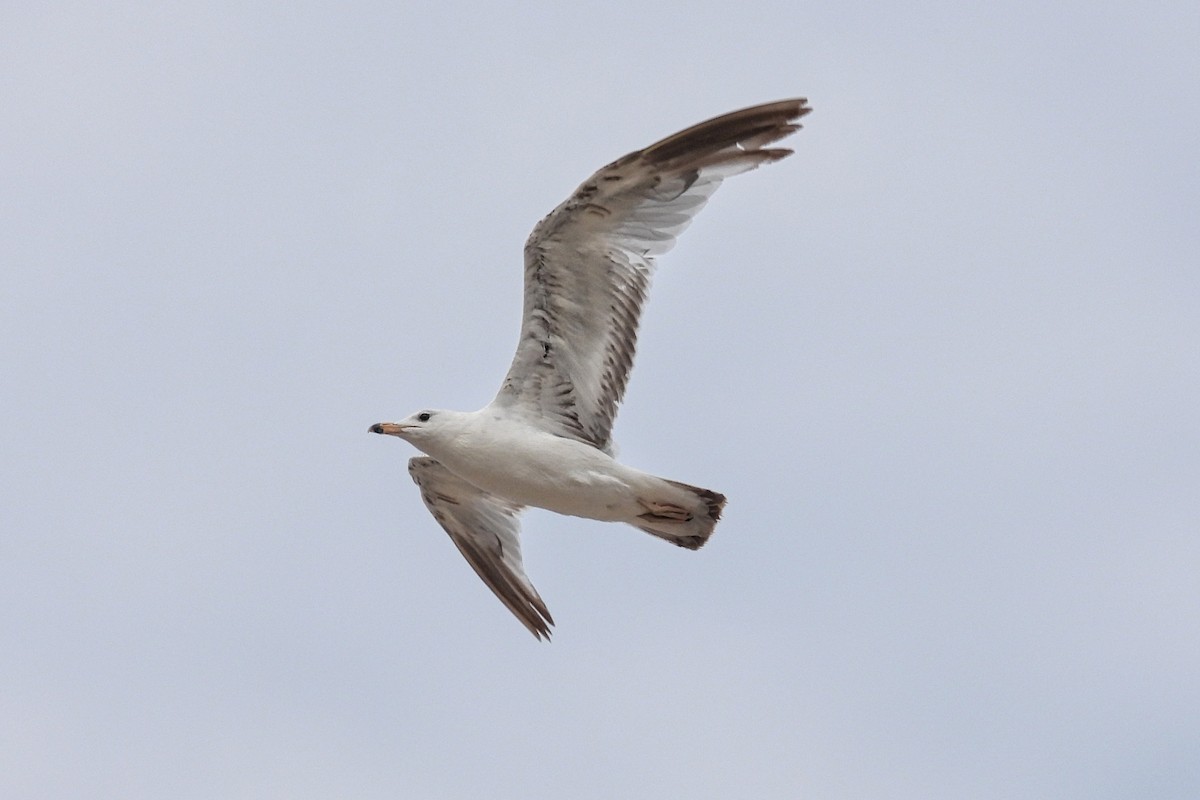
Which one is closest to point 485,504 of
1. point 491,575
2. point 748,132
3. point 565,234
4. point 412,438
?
point 491,575

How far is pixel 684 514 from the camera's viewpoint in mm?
15969

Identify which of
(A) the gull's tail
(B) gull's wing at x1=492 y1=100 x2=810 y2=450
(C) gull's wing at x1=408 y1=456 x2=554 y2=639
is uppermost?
(B) gull's wing at x1=492 y1=100 x2=810 y2=450

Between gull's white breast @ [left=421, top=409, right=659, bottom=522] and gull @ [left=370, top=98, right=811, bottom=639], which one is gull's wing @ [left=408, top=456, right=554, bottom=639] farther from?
gull's white breast @ [left=421, top=409, right=659, bottom=522]

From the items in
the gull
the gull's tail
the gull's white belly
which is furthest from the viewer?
the gull's tail

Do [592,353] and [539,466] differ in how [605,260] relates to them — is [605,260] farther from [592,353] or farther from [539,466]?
[539,466]

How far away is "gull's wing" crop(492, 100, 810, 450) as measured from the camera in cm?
1521

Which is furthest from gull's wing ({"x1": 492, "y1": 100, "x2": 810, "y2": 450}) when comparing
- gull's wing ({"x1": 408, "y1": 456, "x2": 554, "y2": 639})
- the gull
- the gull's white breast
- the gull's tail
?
gull's wing ({"x1": 408, "y1": 456, "x2": 554, "y2": 639})

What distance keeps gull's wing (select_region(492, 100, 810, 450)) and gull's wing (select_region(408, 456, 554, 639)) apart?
1870 mm

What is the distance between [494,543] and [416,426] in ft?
7.53

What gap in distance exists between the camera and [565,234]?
50.7 feet

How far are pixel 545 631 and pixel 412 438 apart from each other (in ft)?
8.74

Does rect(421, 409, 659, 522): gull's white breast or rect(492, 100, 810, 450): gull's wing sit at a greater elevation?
rect(492, 100, 810, 450): gull's wing

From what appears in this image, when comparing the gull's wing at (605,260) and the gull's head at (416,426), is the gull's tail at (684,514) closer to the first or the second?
the gull's wing at (605,260)

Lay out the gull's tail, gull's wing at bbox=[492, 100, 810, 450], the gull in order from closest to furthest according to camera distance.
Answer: gull's wing at bbox=[492, 100, 810, 450] → the gull → the gull's tail
